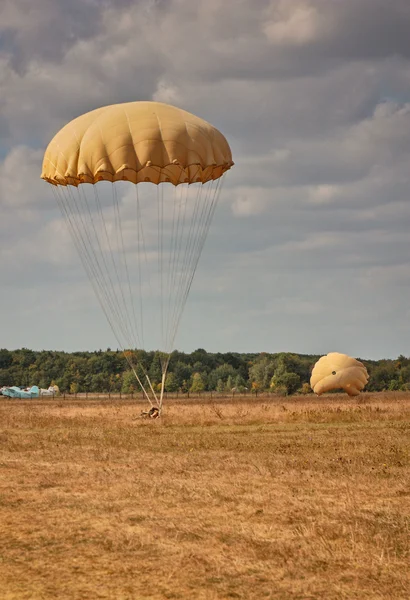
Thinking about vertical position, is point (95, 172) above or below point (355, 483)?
above

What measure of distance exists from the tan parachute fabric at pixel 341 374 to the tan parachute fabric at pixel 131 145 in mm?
36386

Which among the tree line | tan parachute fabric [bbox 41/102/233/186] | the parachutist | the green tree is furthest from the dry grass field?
the green tree

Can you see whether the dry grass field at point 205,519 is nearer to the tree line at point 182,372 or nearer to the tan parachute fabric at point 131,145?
the tan parachute fabric at point 131,145

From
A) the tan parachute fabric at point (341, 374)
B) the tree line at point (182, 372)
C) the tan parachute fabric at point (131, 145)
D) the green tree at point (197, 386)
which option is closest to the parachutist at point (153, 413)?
the tan parachute fabric at point (131, 145)

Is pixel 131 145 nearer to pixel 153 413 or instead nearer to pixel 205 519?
pixel 153 413

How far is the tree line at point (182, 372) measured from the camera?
352 feet

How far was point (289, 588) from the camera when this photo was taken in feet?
28.3

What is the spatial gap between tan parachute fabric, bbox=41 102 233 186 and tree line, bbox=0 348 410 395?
68.1 m

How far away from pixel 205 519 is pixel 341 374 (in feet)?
169

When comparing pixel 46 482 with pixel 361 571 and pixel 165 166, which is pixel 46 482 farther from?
pixel 165 166

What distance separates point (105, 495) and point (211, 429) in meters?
16.5

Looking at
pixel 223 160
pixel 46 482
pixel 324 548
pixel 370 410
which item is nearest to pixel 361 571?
pixel 324 548

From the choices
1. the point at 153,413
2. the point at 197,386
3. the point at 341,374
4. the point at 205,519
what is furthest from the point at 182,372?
the point at 205,519

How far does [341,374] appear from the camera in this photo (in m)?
62.6
